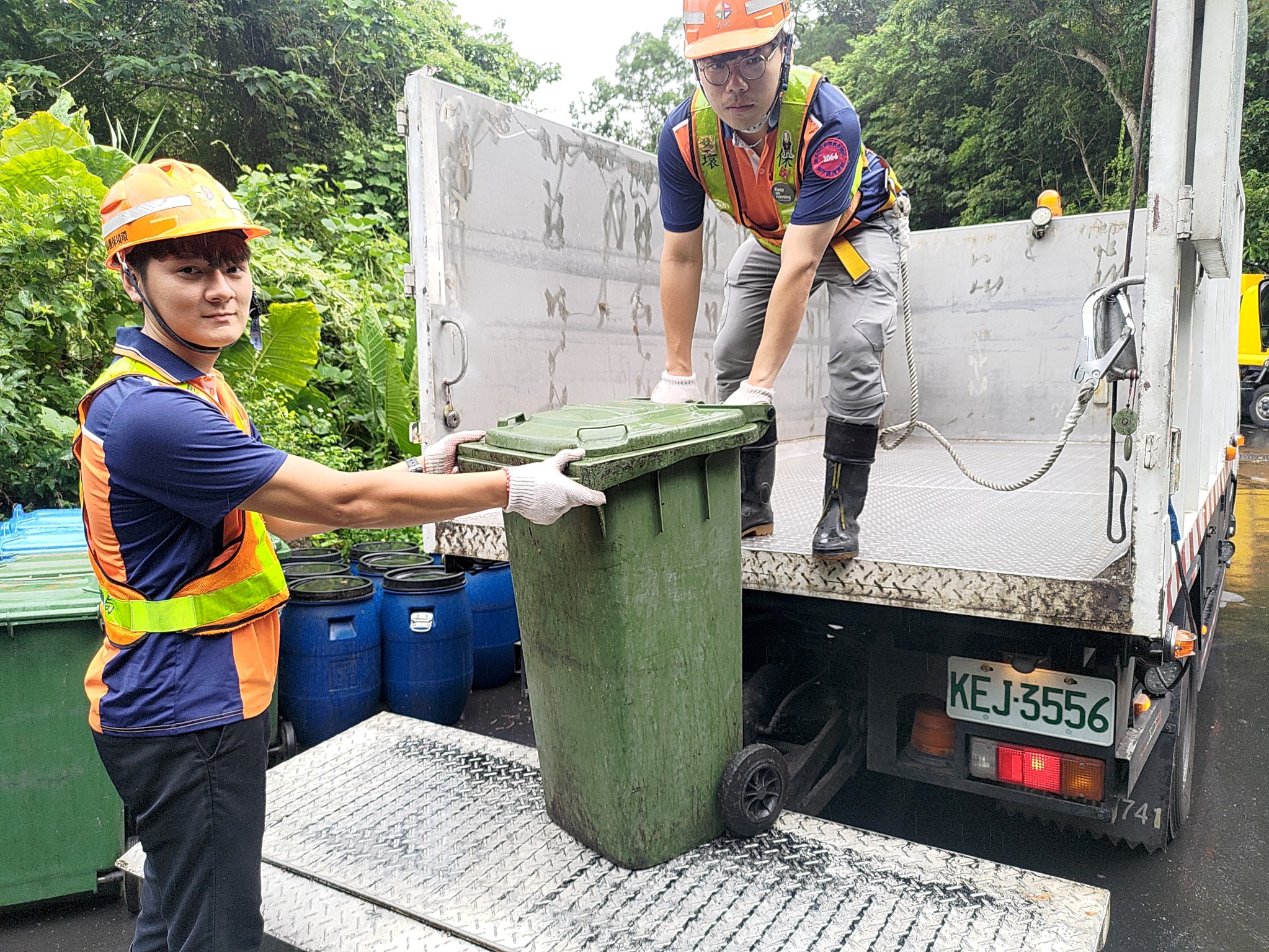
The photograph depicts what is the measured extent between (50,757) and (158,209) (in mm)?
1984

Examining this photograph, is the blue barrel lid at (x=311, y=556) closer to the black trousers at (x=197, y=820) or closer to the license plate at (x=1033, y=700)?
the black trousers at (x=197, y=820)

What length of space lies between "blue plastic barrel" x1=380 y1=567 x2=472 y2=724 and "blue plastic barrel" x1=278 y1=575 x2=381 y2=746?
0.42ft

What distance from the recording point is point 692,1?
7.68 ft

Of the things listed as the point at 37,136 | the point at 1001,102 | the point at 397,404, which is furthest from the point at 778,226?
the point at 1001,102

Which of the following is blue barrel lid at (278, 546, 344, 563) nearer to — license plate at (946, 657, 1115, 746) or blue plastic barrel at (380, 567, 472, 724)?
blue plastic barrel at (380, 567, 472, 724)

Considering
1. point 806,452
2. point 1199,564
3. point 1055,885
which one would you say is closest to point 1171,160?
point 1055,885

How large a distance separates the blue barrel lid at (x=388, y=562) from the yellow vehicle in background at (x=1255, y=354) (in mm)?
14691

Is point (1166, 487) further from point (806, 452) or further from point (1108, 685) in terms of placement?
point (806, 452)

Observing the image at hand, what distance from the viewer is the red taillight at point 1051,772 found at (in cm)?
231

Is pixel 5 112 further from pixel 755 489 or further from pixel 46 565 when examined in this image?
pixel 755 489

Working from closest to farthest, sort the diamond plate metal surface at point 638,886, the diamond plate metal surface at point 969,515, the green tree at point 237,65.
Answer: the diamond plate metal surface at point 638,886 < the diamond plate metal surface at point 969,515 < the green tree at point 237,65

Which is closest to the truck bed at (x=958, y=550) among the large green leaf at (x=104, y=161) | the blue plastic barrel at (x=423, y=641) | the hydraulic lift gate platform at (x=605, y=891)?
the hydraulic lift gate platform at (x=605, y=891)

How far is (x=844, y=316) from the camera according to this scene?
2.66 metres

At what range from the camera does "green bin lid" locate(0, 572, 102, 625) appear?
8.66 ft
